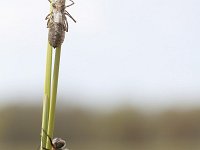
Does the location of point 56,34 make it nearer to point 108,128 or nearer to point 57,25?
point 57,25

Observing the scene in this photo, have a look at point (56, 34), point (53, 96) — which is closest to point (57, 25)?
point (56, 34)

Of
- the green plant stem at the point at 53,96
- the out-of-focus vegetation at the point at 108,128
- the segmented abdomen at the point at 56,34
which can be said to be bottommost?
the out-of-focus vegetation at the point at 108,128

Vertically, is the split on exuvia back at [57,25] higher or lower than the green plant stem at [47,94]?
higher

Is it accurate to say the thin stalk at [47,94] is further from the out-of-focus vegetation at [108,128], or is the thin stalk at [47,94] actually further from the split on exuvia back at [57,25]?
the out-of-focus vegetation at [108,128]

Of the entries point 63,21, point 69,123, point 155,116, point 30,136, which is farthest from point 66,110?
point 63,21

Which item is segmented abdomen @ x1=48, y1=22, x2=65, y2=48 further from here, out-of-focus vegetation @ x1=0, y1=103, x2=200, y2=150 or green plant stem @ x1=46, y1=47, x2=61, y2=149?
out-of-focus vegetation @ x1=0, y1=103, x2=200, y2=150

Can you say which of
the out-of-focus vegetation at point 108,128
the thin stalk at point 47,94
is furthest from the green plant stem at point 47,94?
the out-of-focus vegetation at point 108,128

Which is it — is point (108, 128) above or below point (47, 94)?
below
